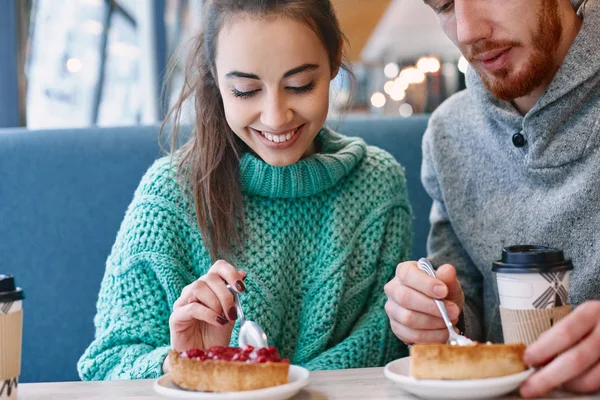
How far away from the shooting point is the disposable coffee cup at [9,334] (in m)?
0.87

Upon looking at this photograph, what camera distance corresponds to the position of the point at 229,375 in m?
0.83

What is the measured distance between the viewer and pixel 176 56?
65.6 inches

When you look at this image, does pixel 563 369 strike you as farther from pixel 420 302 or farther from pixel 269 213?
pixel 269 213

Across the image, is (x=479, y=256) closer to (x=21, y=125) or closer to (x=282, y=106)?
(x=282, y=106)

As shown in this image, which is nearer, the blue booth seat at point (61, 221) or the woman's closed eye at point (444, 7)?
the woman's closed eye at point (444, 7)

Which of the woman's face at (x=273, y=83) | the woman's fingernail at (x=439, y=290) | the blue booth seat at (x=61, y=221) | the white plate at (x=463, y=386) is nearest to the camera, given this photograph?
the white plate at (x=463, y=386)

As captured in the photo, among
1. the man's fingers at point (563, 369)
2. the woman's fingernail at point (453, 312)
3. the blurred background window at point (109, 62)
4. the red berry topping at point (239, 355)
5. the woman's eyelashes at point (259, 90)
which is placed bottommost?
the man's fingers at point (563, 369)

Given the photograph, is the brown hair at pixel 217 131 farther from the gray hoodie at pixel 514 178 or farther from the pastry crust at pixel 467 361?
the pastry crust at pixel 467 361

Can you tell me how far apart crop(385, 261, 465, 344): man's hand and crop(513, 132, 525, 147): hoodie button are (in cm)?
42

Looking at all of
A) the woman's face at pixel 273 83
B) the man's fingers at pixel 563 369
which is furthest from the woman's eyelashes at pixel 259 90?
the man's fingers at pixel 563 369

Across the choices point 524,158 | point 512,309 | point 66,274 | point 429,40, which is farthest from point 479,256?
point 429,40

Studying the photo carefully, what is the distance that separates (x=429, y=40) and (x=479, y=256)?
13.2m

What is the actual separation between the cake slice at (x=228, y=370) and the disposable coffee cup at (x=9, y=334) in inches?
7.9

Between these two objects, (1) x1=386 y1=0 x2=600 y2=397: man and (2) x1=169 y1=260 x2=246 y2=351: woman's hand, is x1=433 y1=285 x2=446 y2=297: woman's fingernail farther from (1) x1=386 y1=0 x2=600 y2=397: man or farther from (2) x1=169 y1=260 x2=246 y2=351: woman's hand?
(2) x1=169 y1=260 x2=246 y2=351: woman's hand
